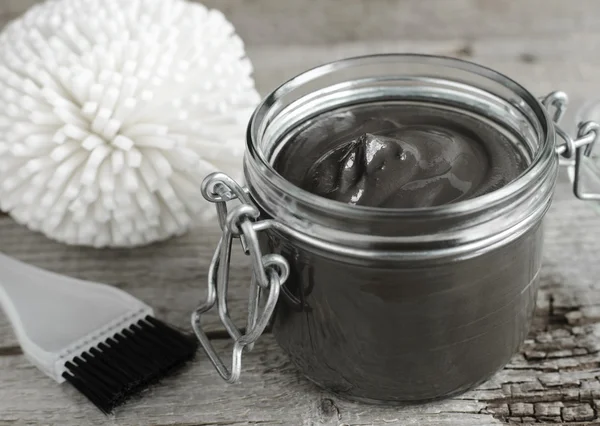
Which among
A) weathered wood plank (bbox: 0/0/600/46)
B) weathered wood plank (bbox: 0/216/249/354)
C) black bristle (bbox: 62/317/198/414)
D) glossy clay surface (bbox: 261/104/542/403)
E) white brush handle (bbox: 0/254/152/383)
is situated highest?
glossy clay surface (bbox: 261/104/542/403)

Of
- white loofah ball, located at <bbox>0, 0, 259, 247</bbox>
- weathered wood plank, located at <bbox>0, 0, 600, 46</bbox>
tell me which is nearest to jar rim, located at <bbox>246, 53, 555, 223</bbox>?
white loofah ball, located at <bbox>0, 0, 259, 247</bbox>

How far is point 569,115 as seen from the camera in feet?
3.00

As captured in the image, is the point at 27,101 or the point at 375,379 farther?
the point at 27,101

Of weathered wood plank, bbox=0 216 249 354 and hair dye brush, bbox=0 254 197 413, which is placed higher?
hair dye brush, bbox=0 254 197 413

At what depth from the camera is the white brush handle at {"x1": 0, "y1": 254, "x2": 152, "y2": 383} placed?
28.5 inches

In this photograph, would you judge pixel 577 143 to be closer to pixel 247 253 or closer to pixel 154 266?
pixel 247 253

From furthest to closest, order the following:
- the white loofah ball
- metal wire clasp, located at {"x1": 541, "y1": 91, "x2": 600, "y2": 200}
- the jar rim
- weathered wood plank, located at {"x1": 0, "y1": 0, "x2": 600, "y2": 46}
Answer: weathered wood plank, located at {"x1": 0, "y1": 0, "x2": 600, "y2": 46}
the white loofah ball
metal wire clasp, located at {"x1": 541, "y1": 91, "x2": 600, "y2": 200}
the jar rim

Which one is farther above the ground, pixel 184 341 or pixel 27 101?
pixel 27 101

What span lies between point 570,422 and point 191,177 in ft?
1.27

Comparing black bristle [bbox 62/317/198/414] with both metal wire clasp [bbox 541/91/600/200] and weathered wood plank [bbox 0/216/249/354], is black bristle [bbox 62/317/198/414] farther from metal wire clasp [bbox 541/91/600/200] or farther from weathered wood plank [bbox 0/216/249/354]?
metal wire clasp [bbox 541/91/600/200]

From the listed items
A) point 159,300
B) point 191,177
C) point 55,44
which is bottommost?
point 159,300

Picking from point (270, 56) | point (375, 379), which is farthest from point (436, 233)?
point (270, 56)

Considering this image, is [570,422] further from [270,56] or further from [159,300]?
[270,56]

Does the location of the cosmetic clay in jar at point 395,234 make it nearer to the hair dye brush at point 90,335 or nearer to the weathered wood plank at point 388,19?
the hair dye brush at point 90,335
